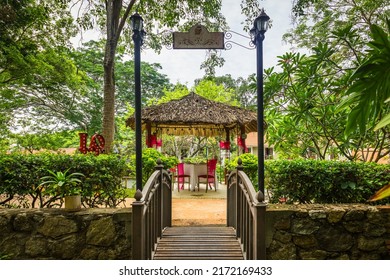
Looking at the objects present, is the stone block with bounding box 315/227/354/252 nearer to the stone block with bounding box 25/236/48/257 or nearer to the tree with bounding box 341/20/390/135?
the tree with bounding box 341/20/390/135

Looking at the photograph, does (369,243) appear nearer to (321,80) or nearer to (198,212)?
(321,80)

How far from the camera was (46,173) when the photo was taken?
7.95 feet

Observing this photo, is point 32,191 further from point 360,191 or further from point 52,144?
point 52,144

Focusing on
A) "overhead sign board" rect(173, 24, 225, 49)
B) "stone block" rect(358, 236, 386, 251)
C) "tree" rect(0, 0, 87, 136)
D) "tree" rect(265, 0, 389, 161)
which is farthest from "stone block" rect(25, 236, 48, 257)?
"tree" rect(0, 0, 87, 136)

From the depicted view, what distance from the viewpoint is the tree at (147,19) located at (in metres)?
4.11

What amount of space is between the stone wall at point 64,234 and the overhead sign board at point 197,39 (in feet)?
5.49

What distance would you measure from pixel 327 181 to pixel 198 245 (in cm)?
142

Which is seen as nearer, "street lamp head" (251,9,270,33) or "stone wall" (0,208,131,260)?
"street lamp head" (251,9,270,33)

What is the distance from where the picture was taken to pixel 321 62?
8.97 ft

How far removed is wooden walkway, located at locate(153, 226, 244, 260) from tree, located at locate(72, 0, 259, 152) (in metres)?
2.80

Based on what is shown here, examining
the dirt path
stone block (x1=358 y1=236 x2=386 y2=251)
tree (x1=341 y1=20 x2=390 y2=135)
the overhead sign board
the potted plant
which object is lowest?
the dirt path

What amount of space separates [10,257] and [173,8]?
4346mm

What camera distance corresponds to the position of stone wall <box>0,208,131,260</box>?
2.19 m
